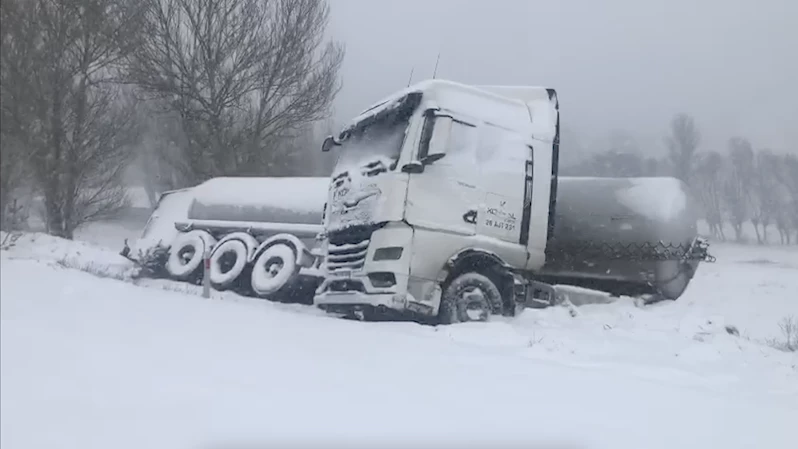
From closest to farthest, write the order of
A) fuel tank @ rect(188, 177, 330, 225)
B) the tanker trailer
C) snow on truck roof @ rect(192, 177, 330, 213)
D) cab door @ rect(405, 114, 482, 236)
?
cab door @ rect(405, 114, 482, 236), the tanker trailer, snow on truck roof @ rect(192, 177, 330, 213), fuel tank @ rect(188, 177, 330, 225)

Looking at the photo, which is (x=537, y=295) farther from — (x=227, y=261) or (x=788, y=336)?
(x=227, y=261)

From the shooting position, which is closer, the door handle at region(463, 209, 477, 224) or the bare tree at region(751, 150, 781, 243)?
the bare tree at region(751, 150, 781, 243)

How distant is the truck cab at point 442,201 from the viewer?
6930 mm

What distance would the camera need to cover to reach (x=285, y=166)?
803cm

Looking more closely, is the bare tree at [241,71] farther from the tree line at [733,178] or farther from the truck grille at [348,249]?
the tree line at [733,178]

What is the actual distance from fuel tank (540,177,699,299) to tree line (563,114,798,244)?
66.3 inches

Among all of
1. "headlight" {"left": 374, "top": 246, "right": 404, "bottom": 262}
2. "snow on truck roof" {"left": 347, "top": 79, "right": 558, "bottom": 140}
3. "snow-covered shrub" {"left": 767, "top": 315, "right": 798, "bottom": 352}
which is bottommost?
"snow-covered shrub" {"left": 767, "top": 315, "right": 798, "bottom": 352}

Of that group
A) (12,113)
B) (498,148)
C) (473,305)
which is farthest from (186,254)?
(12,113)

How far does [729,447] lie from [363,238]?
14.7 feet

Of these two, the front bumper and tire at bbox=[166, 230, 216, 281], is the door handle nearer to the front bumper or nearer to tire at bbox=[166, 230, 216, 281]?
the front bumper

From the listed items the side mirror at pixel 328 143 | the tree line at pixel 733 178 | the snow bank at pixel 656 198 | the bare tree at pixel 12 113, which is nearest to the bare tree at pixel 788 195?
the tree line at pixel 733 178

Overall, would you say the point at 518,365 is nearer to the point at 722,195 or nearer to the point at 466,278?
the point at 722,195

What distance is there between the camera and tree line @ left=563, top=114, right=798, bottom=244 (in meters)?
4.64

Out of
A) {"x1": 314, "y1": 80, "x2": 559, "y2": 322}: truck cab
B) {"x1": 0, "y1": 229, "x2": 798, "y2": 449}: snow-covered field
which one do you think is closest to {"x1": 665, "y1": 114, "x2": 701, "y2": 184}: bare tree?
{"x1": 0, "y1": 229, "x2": 798, "y2": 449}: snow-covered field
